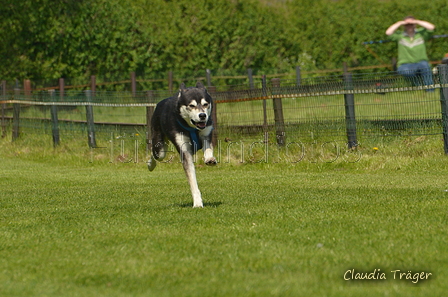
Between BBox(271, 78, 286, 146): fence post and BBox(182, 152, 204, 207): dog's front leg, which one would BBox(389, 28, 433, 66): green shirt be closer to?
BBox(271, 78, 286, 146): fence post

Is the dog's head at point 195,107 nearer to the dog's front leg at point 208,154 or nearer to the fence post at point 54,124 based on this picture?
the dog's front leg at point 208,154

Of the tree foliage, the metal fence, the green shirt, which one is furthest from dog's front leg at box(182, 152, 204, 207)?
the tree foliage

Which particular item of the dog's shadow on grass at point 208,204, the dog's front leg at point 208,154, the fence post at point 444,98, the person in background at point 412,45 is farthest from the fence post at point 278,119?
the dog's front leg at point 208,154

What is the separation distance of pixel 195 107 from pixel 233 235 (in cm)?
258

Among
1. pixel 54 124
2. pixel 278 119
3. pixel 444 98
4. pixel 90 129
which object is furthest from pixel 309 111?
pixel 54 124

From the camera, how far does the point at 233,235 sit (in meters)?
6.55

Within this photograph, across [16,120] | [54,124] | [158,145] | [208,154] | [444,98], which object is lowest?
[208,154]

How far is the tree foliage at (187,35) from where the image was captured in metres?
29.2

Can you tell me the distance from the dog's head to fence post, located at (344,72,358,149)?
5317mm

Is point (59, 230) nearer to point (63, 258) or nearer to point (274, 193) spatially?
point (63, 258)

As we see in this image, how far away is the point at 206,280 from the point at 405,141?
9102 millimetres

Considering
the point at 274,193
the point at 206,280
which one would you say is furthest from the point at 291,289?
the point at 274,193

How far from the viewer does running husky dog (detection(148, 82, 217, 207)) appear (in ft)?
28.3

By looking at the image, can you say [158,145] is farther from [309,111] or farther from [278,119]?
[278,119]
